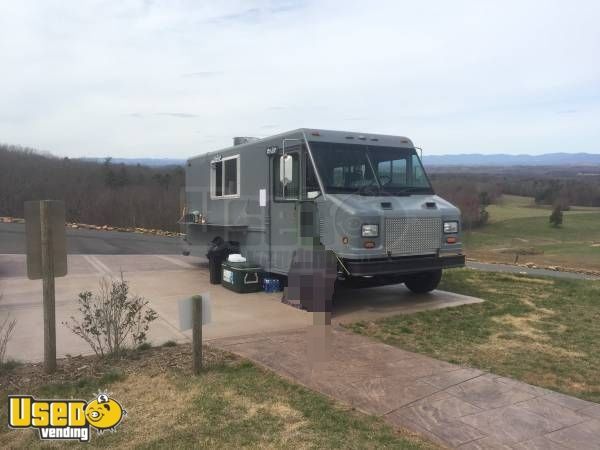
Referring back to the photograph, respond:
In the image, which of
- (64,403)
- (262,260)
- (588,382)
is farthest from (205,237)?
(588,382)

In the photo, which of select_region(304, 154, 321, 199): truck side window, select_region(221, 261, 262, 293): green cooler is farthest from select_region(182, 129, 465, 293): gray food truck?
select_region(221, 261, 262, 293): green cooler

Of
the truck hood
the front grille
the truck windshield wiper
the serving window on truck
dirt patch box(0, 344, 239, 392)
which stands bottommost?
dirt patch box(0, 344, 239, 392)

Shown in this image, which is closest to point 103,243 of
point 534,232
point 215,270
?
point 215,270

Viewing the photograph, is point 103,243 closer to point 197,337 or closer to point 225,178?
point 225,178

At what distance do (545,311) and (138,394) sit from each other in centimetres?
631

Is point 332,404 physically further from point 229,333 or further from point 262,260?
point 262,260

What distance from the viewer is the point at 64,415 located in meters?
4.24

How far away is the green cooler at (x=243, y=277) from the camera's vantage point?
9492mm

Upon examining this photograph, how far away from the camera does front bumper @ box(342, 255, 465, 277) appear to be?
761 centimetres

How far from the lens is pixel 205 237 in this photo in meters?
12.3

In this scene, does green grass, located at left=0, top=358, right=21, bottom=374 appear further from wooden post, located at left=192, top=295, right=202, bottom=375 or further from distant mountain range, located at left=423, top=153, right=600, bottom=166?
distant mountain range, located at left=423, top=153, right=600, bottom=166

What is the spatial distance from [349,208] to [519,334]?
2773 millimetres

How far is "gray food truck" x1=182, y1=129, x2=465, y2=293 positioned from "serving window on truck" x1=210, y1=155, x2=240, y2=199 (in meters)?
0.26

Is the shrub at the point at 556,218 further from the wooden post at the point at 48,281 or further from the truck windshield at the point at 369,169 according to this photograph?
the wooden post at the point at 48,281
